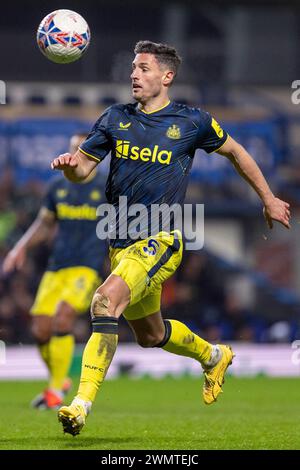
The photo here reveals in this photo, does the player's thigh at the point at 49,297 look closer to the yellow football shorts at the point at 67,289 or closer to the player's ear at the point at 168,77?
the yellow football shorts at the point at 67,289

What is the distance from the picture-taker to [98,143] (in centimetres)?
799

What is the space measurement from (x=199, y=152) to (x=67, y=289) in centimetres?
829

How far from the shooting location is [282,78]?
2292cm

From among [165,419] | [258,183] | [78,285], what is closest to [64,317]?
[78,285]

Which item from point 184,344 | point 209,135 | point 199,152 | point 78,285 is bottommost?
point 199,152

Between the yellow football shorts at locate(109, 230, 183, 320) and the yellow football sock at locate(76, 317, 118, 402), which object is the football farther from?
the yellow football sock at locate(76, 317, 118, 402)

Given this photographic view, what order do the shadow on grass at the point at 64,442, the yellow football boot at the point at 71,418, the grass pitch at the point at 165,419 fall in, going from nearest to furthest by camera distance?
the yellow football boot at the point at 71,418 → the shadow on grass at the point at 64,442 → the grass pitch at the point at 165,419

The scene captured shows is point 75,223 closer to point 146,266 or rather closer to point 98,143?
point 98,143

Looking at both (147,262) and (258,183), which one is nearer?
(147,262)

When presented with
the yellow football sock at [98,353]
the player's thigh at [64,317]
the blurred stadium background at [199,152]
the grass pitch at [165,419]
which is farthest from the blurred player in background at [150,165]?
the blurred stadium background at [199,152]

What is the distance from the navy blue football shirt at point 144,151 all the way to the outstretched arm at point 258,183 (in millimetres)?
305

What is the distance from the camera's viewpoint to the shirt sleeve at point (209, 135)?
827cm
